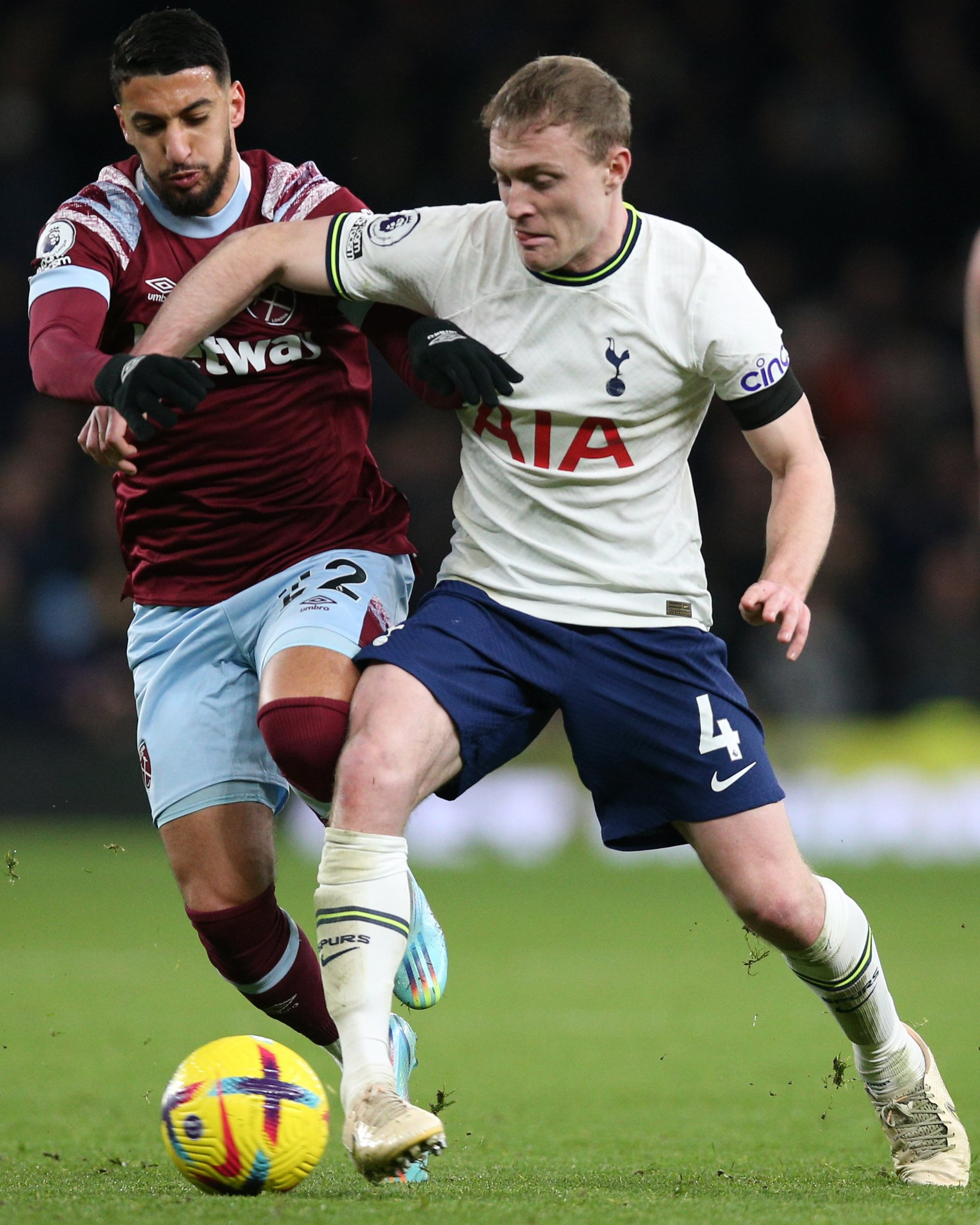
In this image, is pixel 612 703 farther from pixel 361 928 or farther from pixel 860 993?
pixel 860 993

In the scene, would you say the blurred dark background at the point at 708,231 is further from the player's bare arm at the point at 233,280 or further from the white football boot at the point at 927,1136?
the player's bare arm at the point at 233,280

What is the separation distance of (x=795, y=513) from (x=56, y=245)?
1.86 m

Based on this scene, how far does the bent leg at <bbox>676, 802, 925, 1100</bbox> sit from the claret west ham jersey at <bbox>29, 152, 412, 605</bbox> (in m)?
1.18

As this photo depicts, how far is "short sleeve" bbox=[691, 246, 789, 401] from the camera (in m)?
3.95

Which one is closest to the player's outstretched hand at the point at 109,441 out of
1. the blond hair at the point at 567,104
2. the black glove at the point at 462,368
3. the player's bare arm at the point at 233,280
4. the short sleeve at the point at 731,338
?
the player's bare arm at the point at 233,280

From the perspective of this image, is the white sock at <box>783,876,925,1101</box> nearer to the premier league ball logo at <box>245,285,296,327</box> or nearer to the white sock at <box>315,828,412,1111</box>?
the white sock at <box>315,828,412,1111</box>

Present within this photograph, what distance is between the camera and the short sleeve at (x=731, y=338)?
395 centimetres

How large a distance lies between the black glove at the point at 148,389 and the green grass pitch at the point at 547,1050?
1.63 m

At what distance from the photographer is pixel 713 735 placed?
156 inches

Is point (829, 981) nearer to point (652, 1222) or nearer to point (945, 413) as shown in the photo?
point (652, 1222)

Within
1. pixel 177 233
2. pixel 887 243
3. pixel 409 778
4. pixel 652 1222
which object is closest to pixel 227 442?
pixel 177 233

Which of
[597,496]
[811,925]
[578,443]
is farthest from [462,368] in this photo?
[811,925]

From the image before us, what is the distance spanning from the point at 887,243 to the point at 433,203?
394 centimetres

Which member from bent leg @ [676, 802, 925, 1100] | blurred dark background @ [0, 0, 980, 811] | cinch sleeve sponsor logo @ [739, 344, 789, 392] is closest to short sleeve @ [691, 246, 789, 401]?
cinch sleeve sponsor logo @ [739, 344, 789, 392]
